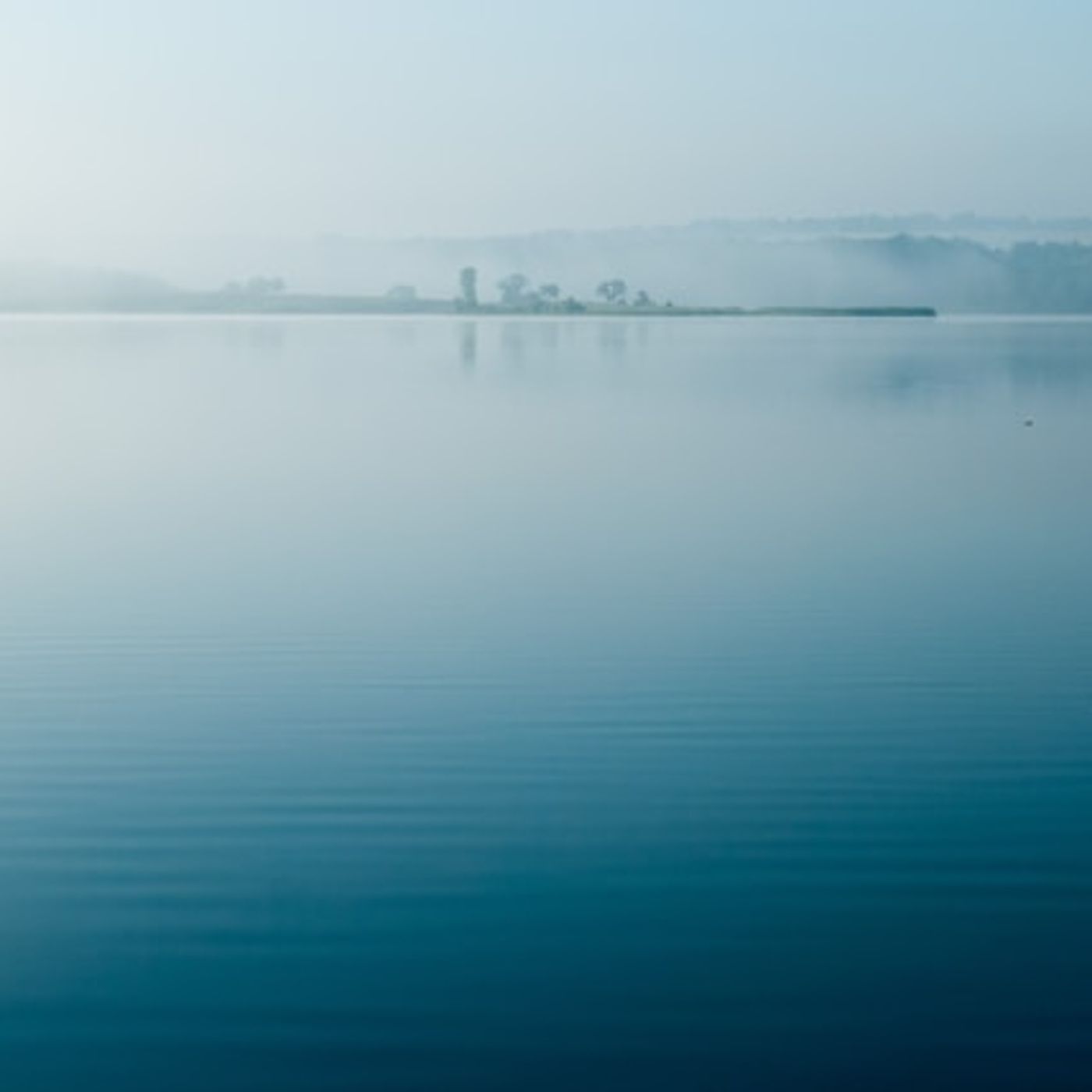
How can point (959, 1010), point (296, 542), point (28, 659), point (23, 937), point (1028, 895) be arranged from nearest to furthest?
point (959, 1010) < point (23, 937) < point (1028, 895) < point (28, 659) < point (296, 542)

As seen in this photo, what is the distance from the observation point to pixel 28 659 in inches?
Answer: 668

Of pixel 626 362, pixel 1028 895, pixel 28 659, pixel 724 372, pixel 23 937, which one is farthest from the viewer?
pixel 626 362

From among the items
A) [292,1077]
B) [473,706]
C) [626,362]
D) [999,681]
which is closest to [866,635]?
[999,681]

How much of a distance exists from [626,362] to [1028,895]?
8602cm

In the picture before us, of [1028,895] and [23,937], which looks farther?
[1028,895]

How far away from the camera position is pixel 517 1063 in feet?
28.6

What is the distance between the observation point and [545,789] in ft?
42.0

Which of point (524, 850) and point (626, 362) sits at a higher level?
point (524, 850)

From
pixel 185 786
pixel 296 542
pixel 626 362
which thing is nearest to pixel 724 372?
pixel 626 362

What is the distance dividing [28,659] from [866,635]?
294 inches

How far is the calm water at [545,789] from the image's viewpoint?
9.02 metres

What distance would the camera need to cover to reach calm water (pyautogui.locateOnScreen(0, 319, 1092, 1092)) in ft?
29.6

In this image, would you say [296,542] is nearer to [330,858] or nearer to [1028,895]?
[330,858]

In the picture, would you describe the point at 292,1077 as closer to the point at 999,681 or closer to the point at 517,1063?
the point at 517,1063
